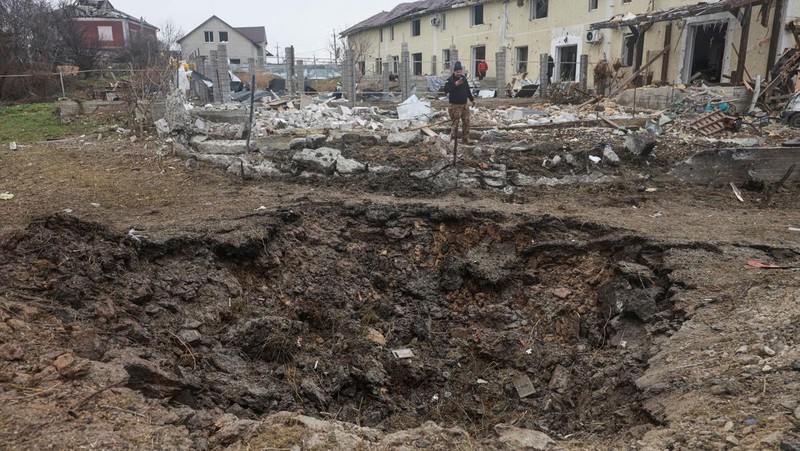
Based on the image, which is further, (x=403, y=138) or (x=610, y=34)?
(x=610, y=34)

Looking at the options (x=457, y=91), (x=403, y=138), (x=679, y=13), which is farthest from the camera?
(x=679, y=13)

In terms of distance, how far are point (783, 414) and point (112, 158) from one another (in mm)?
10563

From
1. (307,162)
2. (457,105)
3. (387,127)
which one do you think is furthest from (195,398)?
(387,127)

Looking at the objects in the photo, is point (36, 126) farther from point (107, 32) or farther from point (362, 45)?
point (107, 32)

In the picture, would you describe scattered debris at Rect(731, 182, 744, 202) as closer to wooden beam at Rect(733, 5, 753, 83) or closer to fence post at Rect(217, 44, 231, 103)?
wooden beam at Rect(733, 5, 753, 83)

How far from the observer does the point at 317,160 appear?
30.1ft

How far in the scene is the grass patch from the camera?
13.3 meters

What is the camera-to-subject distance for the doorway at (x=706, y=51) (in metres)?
18.3

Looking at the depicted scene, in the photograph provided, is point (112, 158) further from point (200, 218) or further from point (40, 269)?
point (40, 269)

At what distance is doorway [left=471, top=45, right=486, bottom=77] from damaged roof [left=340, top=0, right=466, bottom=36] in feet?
8.12

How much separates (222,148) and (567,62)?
1737cm

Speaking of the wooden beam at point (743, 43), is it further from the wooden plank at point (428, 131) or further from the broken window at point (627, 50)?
the wooden plank at point (428, 131)

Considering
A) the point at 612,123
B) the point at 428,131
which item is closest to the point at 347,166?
the point at 428,131

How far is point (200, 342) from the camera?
4.41 metres
